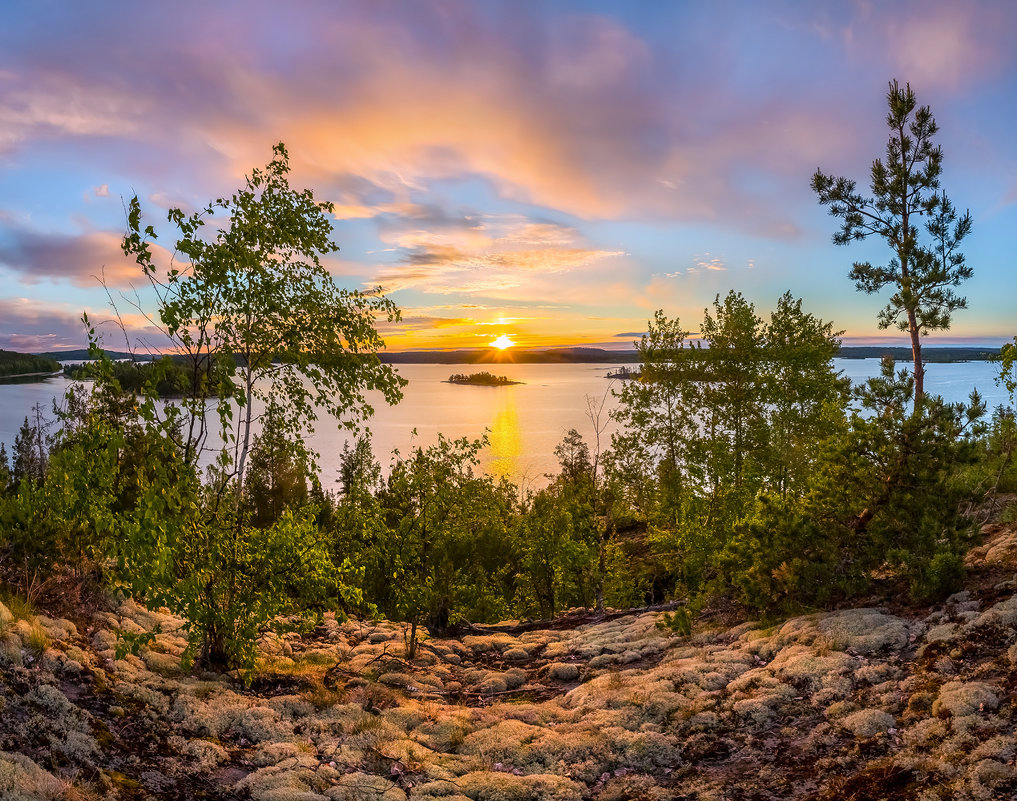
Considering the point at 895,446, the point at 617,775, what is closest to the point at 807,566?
the point at 895,446

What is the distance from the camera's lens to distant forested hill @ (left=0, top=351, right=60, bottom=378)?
178 meters

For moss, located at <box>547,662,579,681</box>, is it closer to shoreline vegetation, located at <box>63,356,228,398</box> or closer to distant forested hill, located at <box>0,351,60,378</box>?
shoreline vegetation, located at <box>63,356,228,398</box>

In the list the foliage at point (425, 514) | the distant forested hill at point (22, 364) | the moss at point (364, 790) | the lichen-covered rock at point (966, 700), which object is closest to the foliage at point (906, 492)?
the lichen-covered rock at point (966, 700)

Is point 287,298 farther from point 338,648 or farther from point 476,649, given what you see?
point 476,649

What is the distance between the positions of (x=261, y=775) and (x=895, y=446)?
13468mm

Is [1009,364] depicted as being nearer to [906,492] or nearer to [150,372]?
[906,492]

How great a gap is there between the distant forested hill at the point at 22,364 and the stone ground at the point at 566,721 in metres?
209

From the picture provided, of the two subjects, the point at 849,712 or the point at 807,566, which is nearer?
the point at 849,712

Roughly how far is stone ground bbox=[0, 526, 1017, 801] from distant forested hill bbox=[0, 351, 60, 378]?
208724mm

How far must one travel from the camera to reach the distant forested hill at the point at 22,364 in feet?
584

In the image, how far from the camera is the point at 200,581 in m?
10.9

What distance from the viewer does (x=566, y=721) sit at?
11.1m

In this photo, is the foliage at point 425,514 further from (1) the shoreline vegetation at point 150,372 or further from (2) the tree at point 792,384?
(2) the tree at point 792,384

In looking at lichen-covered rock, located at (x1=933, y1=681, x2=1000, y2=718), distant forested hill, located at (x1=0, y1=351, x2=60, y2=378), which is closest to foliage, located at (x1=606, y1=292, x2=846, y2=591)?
lichen-covered rock, located at (x1=933, y1=681, x2=1000, y2=718)
